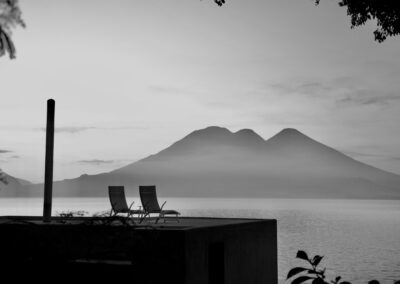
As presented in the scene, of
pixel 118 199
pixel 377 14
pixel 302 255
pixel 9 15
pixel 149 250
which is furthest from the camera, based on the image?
pixel 118 199

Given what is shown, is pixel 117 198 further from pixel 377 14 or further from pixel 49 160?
pixel 377 14

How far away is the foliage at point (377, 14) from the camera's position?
5185 mm

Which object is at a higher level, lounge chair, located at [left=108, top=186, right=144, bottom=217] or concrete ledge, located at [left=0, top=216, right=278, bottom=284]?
lounge chair, located at [left=108, top=186, right=144, bottom=217]

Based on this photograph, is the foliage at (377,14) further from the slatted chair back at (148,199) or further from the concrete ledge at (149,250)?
the slatted chair back at (148,199)

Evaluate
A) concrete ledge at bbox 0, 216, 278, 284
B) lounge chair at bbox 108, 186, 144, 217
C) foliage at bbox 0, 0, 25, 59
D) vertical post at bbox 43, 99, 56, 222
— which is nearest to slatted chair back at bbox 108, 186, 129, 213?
lounge chair at bbox 108, 186, 144, 217

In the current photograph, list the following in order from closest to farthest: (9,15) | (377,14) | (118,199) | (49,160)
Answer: (9,15) → (377,14) → (49,160) → (118,199)

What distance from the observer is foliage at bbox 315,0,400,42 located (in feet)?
17.0

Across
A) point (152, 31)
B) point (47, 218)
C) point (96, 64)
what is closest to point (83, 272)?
point (47, 218)

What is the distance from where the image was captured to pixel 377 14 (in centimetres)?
546

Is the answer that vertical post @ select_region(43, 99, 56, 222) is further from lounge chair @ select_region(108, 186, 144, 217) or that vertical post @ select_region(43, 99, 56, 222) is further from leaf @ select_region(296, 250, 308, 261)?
leaf @ select_region(296, 250, 308, 261)

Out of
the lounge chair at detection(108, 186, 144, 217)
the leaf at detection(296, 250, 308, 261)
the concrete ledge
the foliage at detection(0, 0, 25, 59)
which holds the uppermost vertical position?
the foliage at detection(0, 0, 25, 59)

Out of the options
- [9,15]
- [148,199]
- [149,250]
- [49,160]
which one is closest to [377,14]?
[149,250]

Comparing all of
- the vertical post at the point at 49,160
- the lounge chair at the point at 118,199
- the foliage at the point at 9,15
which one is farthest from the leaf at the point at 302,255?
the lounge chair at the point at 118,199

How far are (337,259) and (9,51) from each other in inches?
1752
